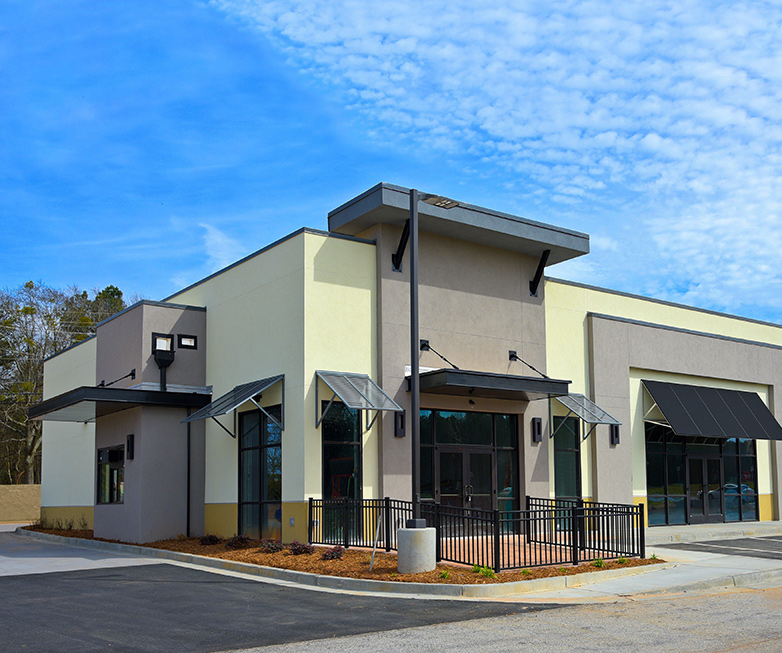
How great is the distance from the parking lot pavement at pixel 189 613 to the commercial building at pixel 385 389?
189 inches

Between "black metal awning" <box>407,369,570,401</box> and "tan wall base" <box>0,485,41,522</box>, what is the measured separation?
27.6 metres

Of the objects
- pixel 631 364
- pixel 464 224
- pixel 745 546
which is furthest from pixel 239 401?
pixel 745 546

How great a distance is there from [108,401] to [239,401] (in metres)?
3.90

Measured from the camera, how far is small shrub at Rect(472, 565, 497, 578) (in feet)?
46.3

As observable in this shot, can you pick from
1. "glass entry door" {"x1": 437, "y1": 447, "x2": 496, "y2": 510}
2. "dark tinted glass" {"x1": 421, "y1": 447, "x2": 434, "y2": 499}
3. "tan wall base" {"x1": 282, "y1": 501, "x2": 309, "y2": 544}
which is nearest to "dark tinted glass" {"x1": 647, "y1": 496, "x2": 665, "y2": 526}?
"glass entry door" {"x1": 437, "y1": 447, "x2": 496, "y2": 510}

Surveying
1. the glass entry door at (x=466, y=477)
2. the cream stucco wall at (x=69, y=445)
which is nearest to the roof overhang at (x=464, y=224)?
the glass entry door at (x=466, y=477)

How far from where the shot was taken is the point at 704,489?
1075 inches

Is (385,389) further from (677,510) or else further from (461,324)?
(677,510)

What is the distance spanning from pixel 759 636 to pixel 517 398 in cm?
1254

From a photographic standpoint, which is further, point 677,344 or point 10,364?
point 10,364

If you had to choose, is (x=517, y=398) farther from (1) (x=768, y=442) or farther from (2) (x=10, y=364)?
(2) (x=10, y=364)

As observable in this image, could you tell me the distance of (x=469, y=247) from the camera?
2192 cm

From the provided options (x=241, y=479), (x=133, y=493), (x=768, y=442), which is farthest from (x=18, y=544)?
(x=768, y=442)

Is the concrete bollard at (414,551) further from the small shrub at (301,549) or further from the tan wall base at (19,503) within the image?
the tan wall base at (19,503)
